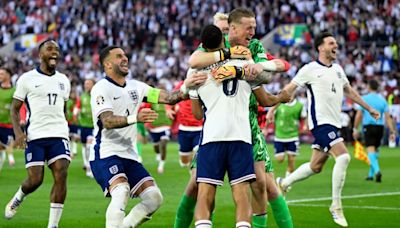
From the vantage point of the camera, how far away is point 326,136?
15.1m

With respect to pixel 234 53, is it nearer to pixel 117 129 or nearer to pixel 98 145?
pixel 117 129

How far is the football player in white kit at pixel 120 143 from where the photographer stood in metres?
11.0

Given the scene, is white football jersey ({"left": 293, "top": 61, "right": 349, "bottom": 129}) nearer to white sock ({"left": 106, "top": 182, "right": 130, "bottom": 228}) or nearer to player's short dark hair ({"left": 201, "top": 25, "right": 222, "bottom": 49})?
white sock ({"left": 106, "top": 182, "right": 130, "bottom": 228})

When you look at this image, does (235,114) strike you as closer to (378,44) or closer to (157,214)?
(157,214)

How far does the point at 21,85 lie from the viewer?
1365 centimetres

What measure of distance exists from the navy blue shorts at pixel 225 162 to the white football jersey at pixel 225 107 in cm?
8

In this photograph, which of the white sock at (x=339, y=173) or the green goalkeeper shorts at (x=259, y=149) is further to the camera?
the white sock at (x=339, y=173)

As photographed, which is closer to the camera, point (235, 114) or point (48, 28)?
point (235, 114)

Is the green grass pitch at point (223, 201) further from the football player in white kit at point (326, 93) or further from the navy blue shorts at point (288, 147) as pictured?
the football player in white kit at point (326, 93)

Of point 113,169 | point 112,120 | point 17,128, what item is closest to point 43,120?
point 17,128

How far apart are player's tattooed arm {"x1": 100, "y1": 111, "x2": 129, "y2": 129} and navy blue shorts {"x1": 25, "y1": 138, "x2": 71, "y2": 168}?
288 centimetres

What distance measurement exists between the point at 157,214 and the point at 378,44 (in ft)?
102

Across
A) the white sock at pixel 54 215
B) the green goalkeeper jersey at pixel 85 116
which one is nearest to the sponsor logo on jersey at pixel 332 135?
the white sock at pixel 54 215

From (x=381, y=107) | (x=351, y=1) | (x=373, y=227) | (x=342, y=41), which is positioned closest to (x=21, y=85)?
(x=373, y=227)
